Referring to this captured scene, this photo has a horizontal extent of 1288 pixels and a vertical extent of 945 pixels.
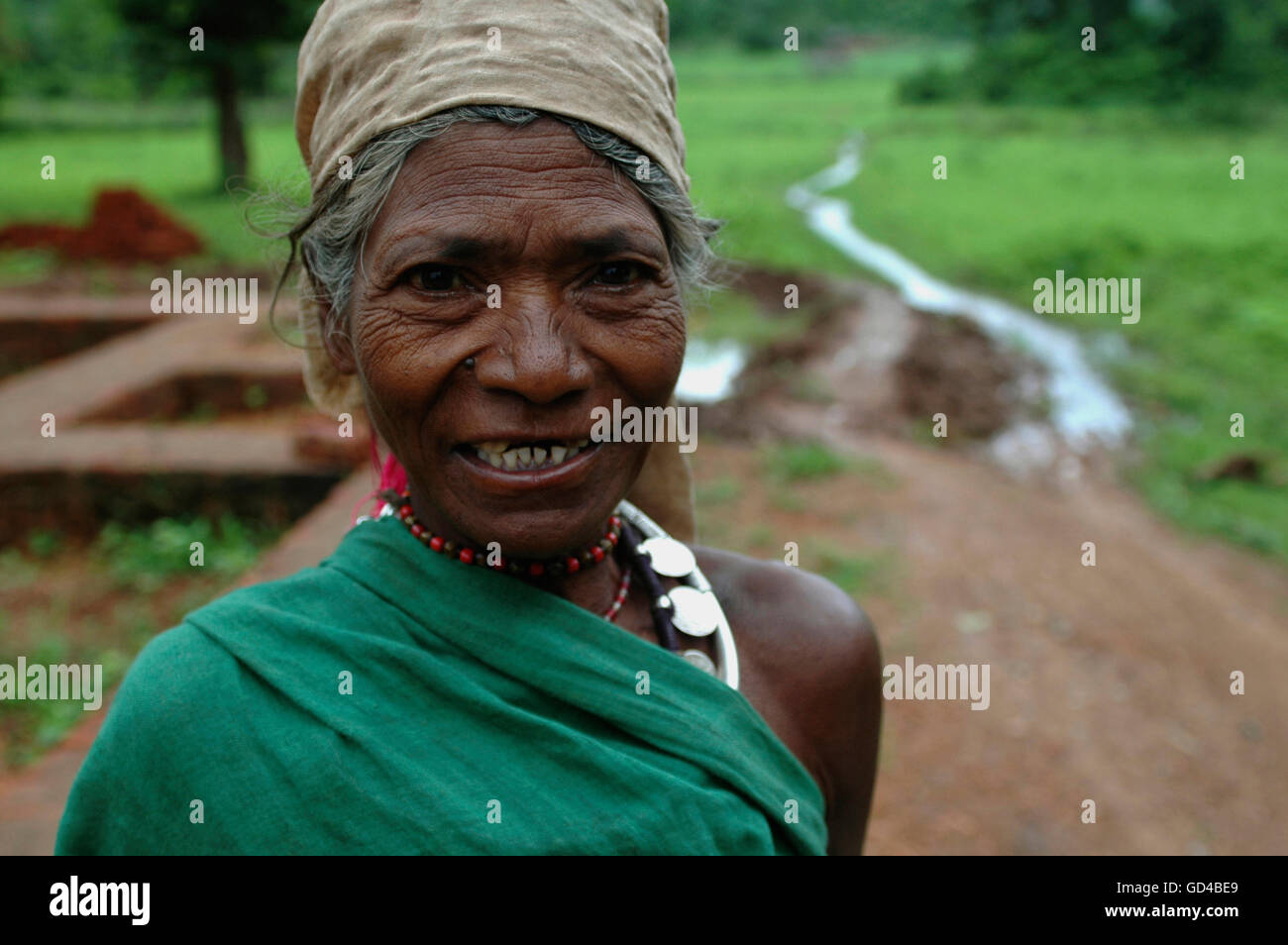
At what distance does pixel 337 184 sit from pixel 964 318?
991 cm

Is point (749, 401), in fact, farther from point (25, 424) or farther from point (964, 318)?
point (25, 424)

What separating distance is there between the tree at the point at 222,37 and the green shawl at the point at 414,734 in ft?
53.0

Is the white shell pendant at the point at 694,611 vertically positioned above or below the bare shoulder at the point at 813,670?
above

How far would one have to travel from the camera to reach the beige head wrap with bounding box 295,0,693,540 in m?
1.41

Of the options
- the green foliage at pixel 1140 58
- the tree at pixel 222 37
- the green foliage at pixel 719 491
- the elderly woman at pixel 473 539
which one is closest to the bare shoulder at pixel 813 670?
the elderly woman at pixel 473 539

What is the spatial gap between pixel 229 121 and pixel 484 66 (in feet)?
58.8

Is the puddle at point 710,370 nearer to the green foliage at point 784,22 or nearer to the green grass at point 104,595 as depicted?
the green grass at point 104,595

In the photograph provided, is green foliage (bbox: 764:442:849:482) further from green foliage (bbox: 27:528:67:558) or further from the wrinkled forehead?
the wrinkled forehead

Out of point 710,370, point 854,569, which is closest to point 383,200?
point 854,569

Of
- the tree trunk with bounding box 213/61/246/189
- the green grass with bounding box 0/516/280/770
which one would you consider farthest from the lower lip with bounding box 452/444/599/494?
the tree trunk with bounding box 213/61/246/189

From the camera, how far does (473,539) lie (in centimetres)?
155

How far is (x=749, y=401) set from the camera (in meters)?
7.88

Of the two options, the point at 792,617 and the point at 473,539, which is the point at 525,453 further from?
the point at 792,617

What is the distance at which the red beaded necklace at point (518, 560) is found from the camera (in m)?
1.59
